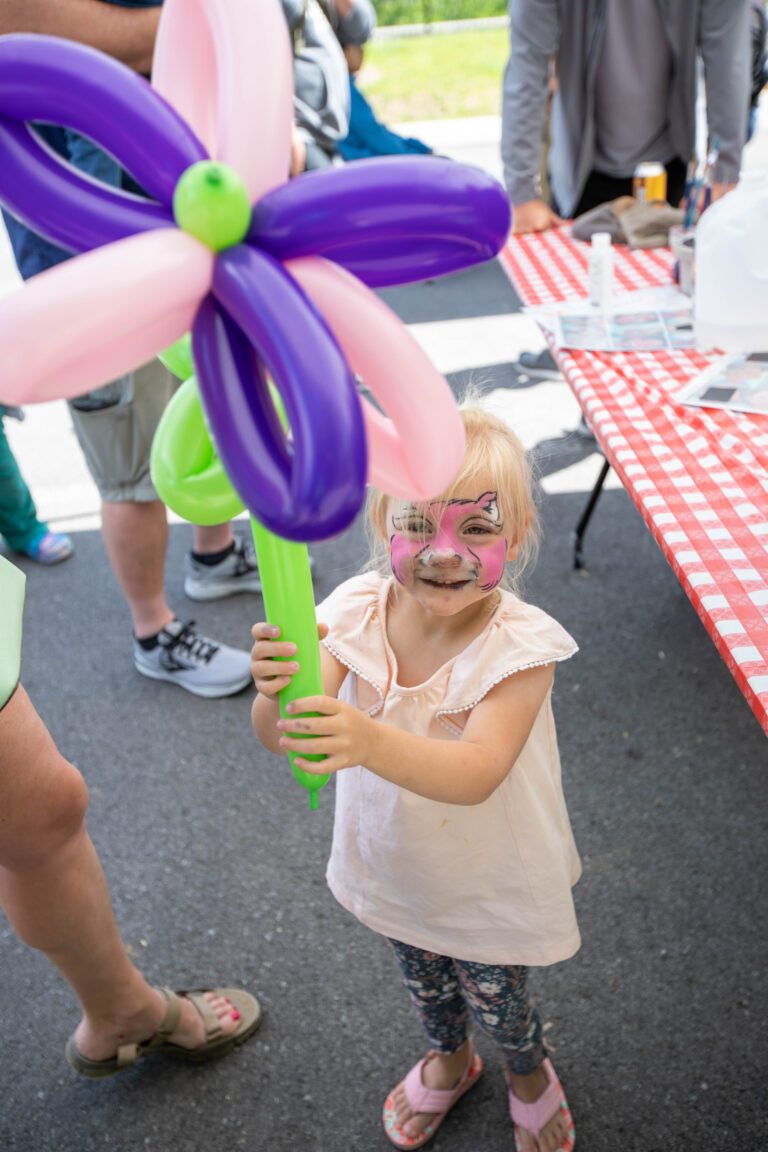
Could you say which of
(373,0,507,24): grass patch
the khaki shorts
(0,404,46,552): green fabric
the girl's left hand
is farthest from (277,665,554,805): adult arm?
(373,0,507,24): grass patch

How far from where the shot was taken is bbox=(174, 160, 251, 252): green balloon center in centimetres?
69

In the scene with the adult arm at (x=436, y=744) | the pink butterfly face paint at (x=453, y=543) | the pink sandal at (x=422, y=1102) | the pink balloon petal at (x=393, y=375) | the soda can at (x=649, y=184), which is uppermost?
the pink balloon petal at (x=393, y=375)

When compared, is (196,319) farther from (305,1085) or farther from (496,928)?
(305,1085)

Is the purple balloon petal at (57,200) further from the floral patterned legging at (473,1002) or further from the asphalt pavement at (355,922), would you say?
the asphalt pavement at (355,922)

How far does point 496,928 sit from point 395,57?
10.3 metres

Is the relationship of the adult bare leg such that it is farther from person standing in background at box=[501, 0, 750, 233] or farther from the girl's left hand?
person standing in background at box=[501, 0, 750, 233]

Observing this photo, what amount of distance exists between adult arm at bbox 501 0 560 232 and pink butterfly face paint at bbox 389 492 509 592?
1862 mm

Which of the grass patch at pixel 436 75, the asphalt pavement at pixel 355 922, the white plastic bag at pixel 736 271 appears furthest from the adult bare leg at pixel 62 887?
the grass patch at pixel 436 75

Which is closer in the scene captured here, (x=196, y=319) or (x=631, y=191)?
(x=196, y=319)

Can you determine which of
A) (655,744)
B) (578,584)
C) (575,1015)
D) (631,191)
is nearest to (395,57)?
(631,191)

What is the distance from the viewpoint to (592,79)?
272cm

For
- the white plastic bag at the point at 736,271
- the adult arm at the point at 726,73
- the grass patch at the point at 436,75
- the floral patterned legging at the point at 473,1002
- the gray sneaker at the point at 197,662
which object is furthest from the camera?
the grass patch at the point at 436,75

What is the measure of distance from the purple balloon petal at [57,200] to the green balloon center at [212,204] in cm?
4

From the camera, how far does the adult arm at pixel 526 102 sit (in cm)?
267
